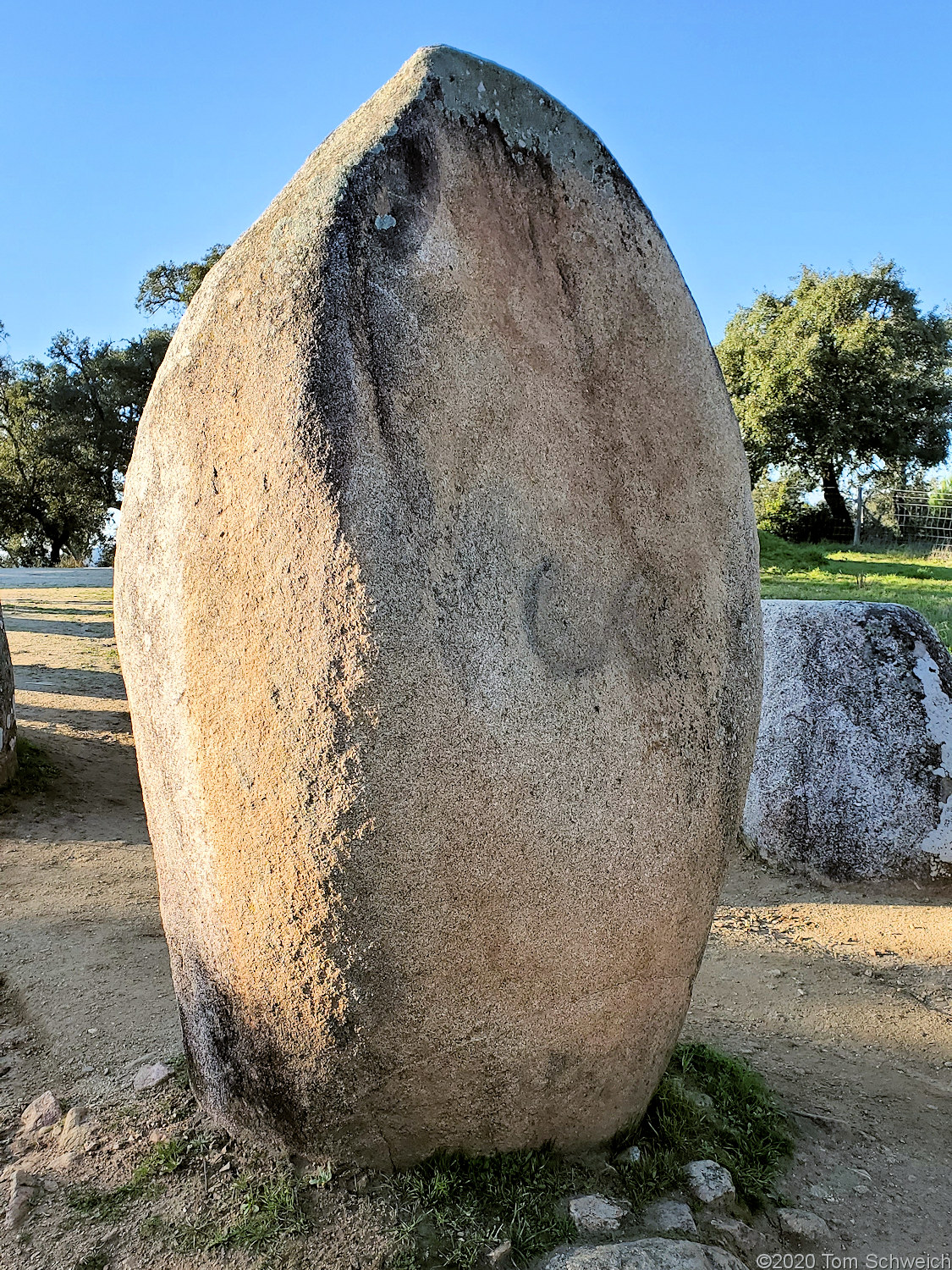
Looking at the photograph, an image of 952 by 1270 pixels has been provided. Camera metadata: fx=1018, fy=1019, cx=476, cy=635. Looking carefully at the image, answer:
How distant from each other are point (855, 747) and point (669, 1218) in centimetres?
311

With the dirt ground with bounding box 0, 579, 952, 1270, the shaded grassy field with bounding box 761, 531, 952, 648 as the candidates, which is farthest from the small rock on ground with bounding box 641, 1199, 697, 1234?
the shaded grassy field with bounding box 761, 531, 952, 648

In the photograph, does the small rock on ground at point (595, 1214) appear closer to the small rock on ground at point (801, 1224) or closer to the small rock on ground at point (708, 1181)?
the small rock on ground at point (708, 1181)

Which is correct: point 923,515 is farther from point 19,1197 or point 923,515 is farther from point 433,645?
point 19,1197

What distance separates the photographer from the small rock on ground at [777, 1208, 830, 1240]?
6.82ft

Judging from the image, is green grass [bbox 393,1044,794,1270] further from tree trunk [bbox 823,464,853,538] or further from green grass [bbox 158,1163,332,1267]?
tree trunk [bbox 823,464,853,538]

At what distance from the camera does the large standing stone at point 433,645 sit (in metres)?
1.73

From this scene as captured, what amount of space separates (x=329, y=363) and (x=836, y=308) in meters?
21.7

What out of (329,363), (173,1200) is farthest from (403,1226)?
(329,363)

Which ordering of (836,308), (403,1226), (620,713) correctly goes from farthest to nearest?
(836,308), (620,713), (403,1226)

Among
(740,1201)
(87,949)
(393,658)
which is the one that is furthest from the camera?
(87,949)

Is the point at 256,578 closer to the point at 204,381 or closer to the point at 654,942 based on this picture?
the point at 204,381

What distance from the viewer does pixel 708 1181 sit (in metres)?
2.08

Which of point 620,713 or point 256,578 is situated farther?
point 620,713

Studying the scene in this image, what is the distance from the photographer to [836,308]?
21.0 metres
